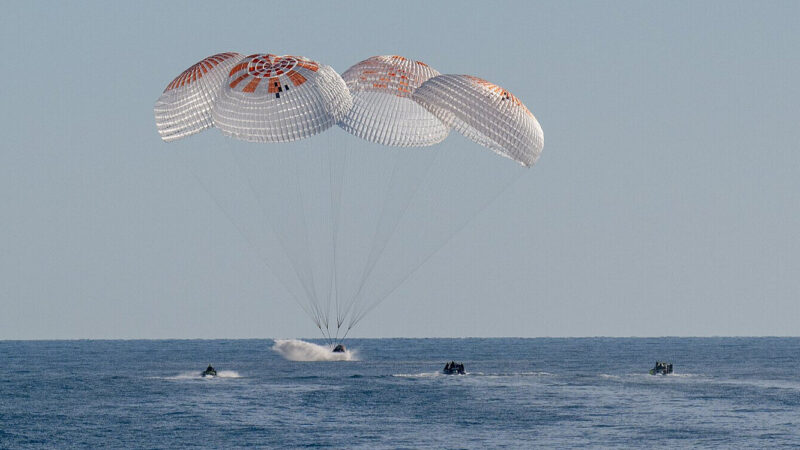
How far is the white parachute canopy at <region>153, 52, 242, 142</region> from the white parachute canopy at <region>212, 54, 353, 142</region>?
156 centimetres

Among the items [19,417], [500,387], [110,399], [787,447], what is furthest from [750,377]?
[19,417]

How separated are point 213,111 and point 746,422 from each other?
25.0m

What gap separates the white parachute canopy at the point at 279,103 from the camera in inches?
1473

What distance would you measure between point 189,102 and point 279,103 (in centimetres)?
366

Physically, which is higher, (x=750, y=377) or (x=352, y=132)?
(x=352, y=132)

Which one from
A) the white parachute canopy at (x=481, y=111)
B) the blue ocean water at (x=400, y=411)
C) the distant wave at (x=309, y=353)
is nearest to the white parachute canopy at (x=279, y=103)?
the white parachute canopy at (x=481, y=111)

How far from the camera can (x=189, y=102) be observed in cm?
3912

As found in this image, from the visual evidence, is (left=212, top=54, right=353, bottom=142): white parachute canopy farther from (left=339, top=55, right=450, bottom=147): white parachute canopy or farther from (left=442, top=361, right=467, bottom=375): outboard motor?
(left=442, top=361, right=467, bottom=375): outboard motor

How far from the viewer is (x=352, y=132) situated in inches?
1553

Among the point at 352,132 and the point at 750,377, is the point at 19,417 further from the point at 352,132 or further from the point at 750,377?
the point at 750,377

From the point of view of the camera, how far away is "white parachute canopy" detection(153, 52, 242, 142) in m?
39.1

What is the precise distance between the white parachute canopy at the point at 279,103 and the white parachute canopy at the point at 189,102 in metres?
1.56

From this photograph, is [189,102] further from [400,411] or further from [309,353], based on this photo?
[309,353]

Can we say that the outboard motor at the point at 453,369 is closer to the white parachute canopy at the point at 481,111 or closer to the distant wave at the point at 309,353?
the distant wave at the point at 309,353
